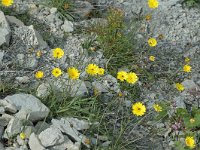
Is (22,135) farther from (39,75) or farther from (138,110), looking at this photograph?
(138,110)

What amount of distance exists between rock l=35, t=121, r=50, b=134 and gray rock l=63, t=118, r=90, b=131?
21cm

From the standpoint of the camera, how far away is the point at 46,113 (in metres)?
4.04

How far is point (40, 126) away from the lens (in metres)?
3.94

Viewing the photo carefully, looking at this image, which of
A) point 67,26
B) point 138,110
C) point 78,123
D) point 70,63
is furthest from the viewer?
point 67,26

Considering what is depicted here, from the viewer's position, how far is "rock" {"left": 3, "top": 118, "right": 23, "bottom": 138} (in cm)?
374

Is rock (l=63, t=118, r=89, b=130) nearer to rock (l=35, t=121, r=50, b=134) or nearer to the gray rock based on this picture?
the gray rock

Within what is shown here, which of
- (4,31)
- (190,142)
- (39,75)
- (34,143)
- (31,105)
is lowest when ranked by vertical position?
(190,142)

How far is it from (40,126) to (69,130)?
253mm

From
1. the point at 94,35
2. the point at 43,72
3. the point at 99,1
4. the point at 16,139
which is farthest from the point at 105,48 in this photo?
the point at 16,139

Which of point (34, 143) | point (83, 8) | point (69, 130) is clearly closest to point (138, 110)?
point (69, 130)

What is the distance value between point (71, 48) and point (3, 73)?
0.98 m

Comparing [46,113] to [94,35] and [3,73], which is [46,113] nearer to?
[3,73]

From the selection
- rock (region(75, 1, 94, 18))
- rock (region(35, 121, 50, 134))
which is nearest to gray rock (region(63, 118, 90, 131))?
rock (region(35, 121, 50, 134))

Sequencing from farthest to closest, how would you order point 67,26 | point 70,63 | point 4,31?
Answer: point 67,26
point 70,63
point 4,31
